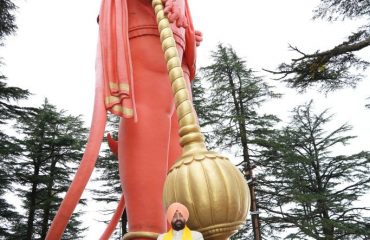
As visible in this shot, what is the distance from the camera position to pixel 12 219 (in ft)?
57.4

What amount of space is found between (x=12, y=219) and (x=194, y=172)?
18205 millimetres

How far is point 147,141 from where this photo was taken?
8.15 feet

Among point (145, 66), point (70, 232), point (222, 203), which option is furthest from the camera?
point (70, 232)

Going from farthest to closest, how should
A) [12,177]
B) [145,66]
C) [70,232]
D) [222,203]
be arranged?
[70,232]
[12,177]
[145,66]
[222,203]

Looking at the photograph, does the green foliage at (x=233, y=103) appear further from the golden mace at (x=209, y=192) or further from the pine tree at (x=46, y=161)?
the golden mace at (x=209, y=192)

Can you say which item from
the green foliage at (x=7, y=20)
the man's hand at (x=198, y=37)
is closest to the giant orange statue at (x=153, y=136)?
the man's hand at (x=198, y=37)

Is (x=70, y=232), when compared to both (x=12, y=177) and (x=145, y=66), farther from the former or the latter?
(x=145, y=66)

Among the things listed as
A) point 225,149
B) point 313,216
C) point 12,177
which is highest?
point 225,149

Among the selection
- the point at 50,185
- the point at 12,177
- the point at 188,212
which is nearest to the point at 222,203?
the point at 188,212

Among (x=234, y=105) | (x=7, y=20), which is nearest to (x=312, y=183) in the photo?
(x=234, y=105)

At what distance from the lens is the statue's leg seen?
2.36m

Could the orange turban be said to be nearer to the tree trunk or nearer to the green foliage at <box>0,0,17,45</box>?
the green foliage at <box>0,0,17,45</box>

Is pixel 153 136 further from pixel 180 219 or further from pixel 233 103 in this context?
pixel 233 103

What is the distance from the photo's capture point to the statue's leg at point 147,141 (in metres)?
2.36
